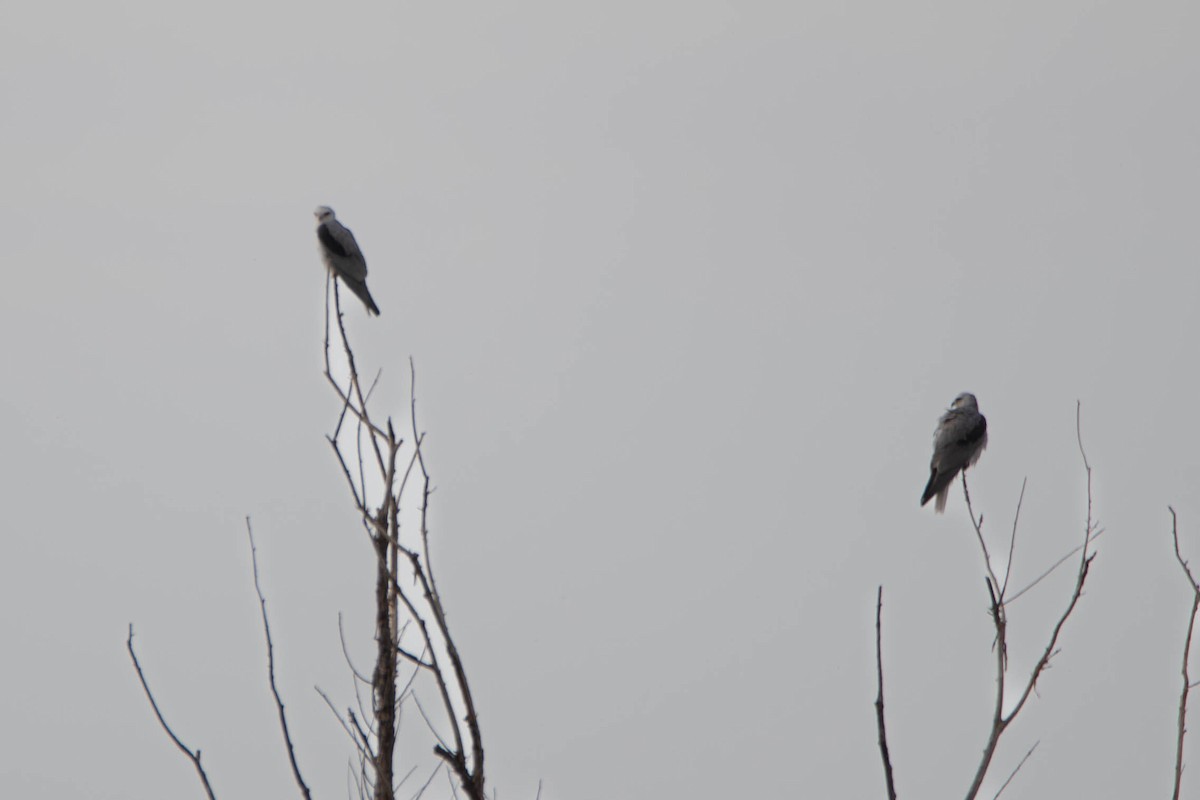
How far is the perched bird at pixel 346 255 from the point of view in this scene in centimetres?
1034

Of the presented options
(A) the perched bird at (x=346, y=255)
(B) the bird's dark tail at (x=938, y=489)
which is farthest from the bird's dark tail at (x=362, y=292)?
(B) the bird's dark tail at (x=938, y=489)

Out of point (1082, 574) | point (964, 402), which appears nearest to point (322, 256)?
point (964, 402)

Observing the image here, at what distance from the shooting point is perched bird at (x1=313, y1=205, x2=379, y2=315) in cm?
1034

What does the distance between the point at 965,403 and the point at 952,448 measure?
77cm

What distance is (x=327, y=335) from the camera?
14.2 ft

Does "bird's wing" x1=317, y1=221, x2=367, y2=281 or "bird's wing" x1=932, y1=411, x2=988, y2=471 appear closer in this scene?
"bird's wing" x1=932, y1=411, x2=988, y2=471

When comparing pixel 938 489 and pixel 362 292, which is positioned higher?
pixel 362 292

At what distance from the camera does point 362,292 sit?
1059cm

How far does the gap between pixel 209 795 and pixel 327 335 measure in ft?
6.32

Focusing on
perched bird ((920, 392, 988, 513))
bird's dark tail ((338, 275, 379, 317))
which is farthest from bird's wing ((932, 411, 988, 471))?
bird's dark tail ((338, 275, 379, 317))

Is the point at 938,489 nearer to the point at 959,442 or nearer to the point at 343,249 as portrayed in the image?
the point at 959,442

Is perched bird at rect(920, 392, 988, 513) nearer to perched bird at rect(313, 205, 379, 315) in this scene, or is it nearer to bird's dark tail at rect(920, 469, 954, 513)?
bird's dark tail at rect(920, 469, 954, 513)

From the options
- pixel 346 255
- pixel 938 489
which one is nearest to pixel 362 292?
pixel 346 255

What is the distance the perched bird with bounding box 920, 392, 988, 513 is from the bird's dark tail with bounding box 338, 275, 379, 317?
4592 millimetres
